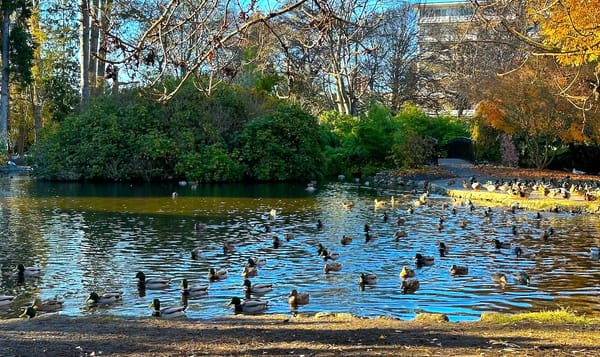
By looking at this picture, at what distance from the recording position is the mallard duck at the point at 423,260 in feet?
50.6

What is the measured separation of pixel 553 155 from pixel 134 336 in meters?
36.9

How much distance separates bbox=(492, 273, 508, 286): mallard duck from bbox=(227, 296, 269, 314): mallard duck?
4710mm

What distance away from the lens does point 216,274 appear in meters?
14.0

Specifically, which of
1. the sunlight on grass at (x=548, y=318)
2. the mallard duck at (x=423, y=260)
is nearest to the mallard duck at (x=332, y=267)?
the mallard duck at (x=423, y=260)

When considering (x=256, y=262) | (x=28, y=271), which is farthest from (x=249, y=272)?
(x=28, y=271)

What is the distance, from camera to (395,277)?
14.2 metres

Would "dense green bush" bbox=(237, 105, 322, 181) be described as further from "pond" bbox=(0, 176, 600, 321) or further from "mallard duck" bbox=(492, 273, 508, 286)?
"mallard duck" bbox=(492, 273, 508, 286)

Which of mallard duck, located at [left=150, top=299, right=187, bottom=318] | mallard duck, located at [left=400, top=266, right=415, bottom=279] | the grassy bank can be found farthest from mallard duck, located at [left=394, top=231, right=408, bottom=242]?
the grassy bank

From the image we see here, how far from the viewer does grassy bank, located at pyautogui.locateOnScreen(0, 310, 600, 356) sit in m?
7.34

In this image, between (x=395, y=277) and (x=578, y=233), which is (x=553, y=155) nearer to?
(x=578, y=233)

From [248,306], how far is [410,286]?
3389 mm

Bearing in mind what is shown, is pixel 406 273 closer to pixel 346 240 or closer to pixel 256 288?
pixel 256 288

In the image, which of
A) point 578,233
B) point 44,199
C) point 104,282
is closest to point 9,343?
point 104,282

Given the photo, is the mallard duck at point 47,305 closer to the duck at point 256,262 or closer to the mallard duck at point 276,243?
the duck at point 256,262
